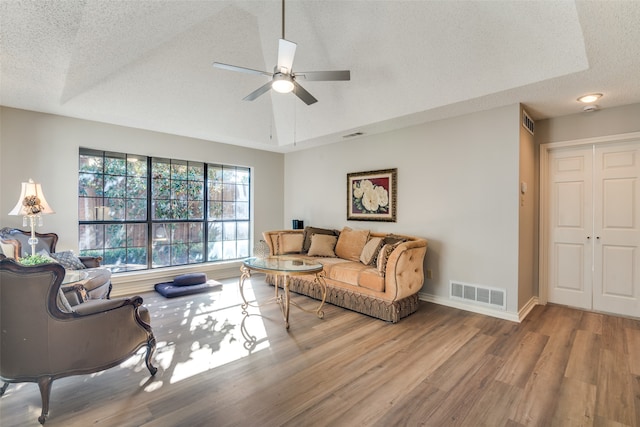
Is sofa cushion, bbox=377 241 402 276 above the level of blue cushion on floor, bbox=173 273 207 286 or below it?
above

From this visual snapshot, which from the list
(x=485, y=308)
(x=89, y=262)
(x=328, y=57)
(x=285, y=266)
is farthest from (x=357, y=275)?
(x=89, y=262)

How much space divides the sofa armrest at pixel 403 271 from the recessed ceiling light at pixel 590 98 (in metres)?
2.41

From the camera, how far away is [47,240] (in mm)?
3771

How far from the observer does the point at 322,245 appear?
5.00 m

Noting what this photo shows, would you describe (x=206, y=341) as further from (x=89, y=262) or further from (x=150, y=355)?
(x=89, y=262)

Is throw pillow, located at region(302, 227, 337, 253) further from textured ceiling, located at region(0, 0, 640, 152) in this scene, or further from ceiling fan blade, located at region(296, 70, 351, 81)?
ceiling fan blade, located at region(296, 70, 351, 81)

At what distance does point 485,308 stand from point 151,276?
495 centimetres

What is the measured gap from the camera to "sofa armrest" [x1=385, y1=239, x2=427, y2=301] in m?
3.44

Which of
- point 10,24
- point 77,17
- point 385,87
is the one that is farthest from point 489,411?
point 10,24

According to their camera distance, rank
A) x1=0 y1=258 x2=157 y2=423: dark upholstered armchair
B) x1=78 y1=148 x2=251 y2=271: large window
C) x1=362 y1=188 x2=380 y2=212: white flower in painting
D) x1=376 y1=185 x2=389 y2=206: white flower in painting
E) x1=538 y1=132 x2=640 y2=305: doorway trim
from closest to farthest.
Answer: x1=0 y1=258 x2=157 y2=423: dark upholstered armchair → x1=538 y1=132 x2=640 y2=305: doorway trim → x1=78 y1=148 x2=251 y2=271: large window → x1=376 y1=185 x2=389 y2=206: white flower in painting → x1=362 y1=188 x2=380 y2=212: white flower in painting

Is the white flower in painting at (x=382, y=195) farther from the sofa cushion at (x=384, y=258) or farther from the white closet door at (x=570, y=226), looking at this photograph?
the white closet door at (x=570, y=226)

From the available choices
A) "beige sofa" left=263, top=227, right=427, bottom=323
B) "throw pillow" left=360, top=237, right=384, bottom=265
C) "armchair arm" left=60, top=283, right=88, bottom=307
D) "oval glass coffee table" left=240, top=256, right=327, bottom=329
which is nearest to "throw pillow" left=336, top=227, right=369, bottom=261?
"beige sofa" left=263, top=227, right=427, bottom=323

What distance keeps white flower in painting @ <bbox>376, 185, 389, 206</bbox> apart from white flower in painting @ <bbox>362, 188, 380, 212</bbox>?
42 millimetres

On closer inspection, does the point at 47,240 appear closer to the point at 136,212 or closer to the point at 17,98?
the point at 136,212
